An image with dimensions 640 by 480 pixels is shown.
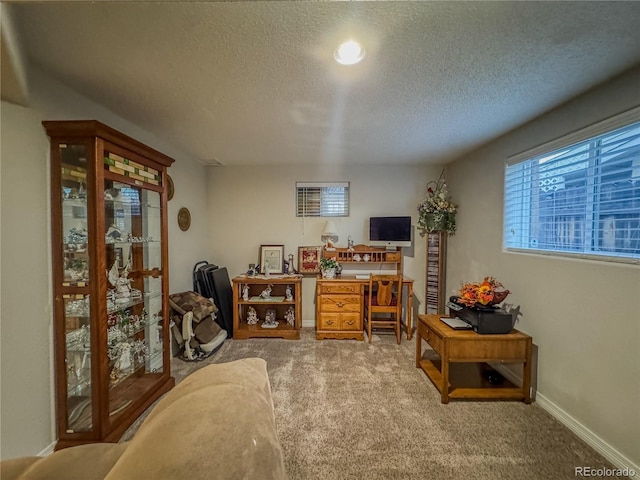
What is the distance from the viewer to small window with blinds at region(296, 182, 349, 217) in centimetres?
350

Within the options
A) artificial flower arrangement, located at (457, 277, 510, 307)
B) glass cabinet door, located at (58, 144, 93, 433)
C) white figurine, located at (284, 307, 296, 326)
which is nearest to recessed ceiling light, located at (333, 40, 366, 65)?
glass cabinet door, located at (58, 144, 93, 433)

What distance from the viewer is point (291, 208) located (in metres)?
3.51

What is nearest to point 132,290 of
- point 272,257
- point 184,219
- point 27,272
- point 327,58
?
point 27,272

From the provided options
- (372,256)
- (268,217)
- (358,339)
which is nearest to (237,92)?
(268,217)

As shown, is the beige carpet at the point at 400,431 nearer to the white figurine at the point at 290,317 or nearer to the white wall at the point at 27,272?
the white wall at the point at 27,272

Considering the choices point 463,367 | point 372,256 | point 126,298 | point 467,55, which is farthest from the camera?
point 372,256

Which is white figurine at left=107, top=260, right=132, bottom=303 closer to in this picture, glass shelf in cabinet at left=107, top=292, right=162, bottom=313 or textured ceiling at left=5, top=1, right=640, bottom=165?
glass shelf in cabinet at left=107, top=292, right=162, bottom=313

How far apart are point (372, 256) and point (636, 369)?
230 centimetres

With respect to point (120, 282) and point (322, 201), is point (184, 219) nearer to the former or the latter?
point (120, 282)

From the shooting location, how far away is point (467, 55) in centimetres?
126

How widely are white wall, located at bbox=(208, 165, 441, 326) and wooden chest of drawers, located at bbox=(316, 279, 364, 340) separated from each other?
19.8 inches

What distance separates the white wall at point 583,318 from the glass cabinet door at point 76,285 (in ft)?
10.5

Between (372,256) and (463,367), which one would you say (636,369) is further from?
(372,256)

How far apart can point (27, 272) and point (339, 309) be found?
2643 mm
